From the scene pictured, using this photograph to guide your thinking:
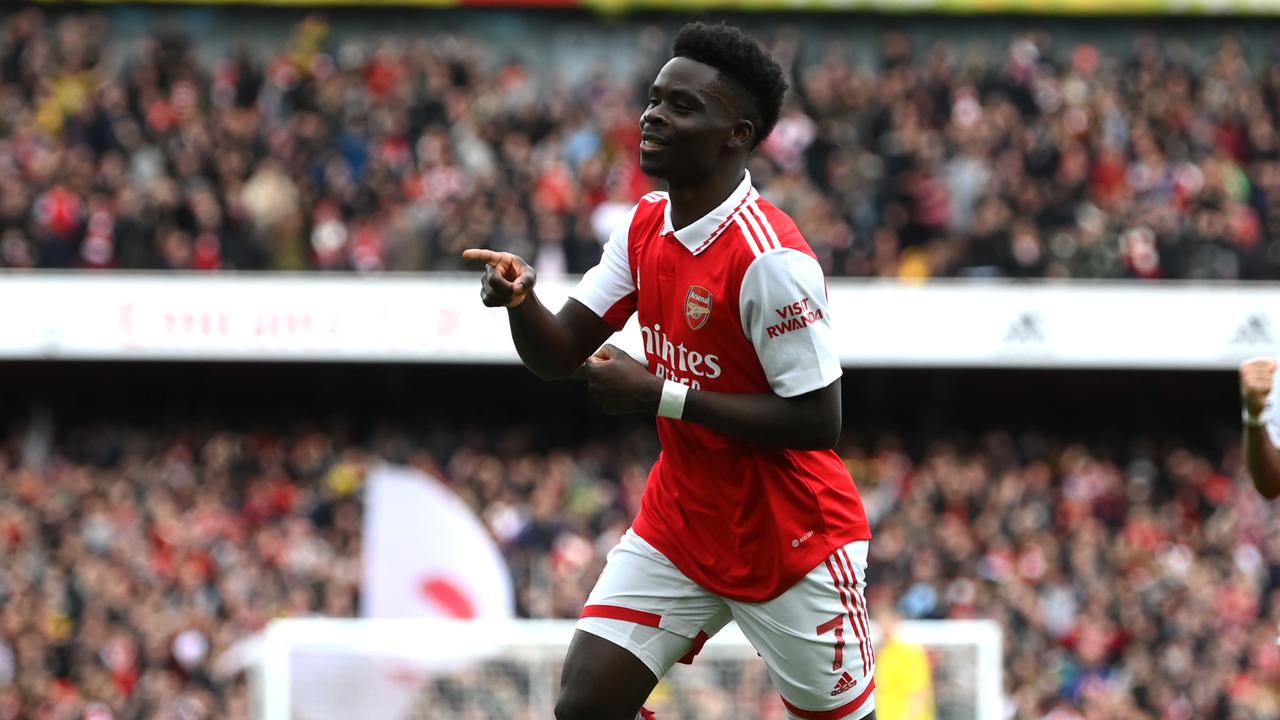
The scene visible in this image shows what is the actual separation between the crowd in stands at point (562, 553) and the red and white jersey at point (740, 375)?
5869mm

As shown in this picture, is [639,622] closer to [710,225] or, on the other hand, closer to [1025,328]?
[710,225]

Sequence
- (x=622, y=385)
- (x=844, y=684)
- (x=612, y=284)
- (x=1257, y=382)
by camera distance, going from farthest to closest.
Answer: (x=1257, y=382) → (x=612, y=284) → (x=844, y=684) → (x=622, y=385)

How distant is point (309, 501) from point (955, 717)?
9135mm

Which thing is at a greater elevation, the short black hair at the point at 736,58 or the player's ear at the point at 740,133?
the short black hair at the point at 736,58

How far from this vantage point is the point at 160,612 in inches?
551

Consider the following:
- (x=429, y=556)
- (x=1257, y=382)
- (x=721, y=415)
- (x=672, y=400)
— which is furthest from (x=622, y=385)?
(x=429, y=556)

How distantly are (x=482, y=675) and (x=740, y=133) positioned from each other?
4.44 meters

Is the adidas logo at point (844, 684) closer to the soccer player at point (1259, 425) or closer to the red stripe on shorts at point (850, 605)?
the red stripe on shorts at point (850, 605)

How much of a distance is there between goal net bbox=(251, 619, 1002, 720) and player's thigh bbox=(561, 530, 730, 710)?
140 inches

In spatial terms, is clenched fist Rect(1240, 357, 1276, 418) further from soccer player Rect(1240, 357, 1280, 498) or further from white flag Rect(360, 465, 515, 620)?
white flag Rect(360, 465, 515, 620)

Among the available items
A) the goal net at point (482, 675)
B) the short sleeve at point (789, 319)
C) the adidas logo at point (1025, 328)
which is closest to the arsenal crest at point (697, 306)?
the short sleeve at point (789, 319)

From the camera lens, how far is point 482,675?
28.5 ft

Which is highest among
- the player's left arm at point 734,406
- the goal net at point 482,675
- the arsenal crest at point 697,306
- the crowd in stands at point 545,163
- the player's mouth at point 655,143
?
the crowd in stands at point 545,163

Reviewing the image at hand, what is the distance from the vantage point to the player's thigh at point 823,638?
489 cm
